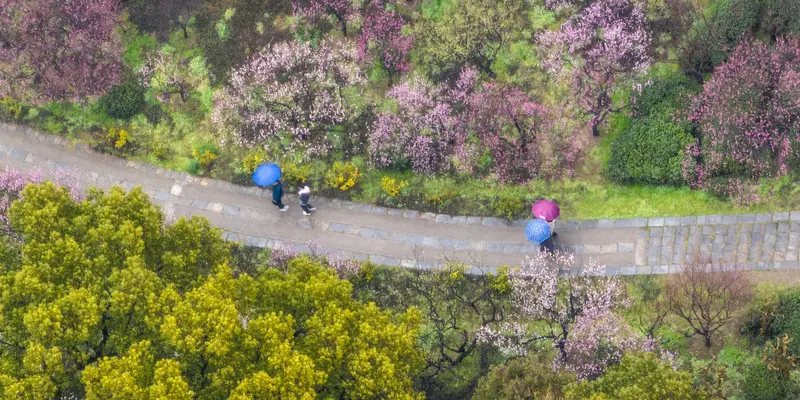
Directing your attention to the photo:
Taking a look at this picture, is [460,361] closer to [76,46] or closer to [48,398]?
[48,398]

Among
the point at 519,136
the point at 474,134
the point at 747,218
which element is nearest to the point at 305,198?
the point at 474,134

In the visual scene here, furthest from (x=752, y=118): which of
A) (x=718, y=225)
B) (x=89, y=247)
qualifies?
(x=89, y=247)

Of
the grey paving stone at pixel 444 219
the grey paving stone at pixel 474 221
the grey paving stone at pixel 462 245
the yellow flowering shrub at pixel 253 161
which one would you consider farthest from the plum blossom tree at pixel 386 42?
the grey paving stone at pixel 462 245

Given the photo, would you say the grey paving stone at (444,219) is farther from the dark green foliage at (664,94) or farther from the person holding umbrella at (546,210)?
the dark green foliage at (664,94)

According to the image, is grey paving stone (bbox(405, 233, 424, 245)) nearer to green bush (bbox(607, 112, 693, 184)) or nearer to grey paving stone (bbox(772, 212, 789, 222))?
green bush (bbox(607, 112, 693, 184))

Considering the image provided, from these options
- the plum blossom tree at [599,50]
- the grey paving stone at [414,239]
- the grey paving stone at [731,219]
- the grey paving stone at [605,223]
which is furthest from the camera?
the plum blossom tree at [599,50]

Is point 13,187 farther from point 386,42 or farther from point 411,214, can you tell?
point 386,42
